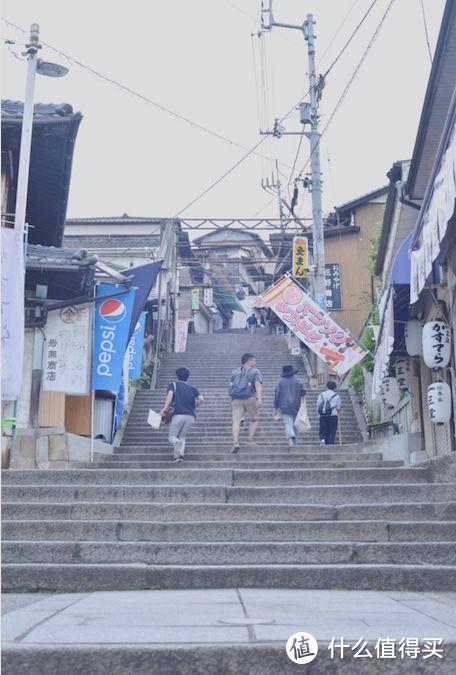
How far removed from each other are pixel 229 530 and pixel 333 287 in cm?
A: 2472

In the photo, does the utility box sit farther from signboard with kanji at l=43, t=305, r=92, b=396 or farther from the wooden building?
signboard with kanji at l=43, t=305, r=92, b=396

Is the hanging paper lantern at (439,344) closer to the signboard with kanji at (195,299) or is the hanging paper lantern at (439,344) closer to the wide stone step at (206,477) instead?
the wide stone step at (206,477)

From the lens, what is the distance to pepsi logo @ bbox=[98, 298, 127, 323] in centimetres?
1457

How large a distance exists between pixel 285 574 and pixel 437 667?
8.63ft

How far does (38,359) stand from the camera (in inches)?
554

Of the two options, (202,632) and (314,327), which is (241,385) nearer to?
(314,327)

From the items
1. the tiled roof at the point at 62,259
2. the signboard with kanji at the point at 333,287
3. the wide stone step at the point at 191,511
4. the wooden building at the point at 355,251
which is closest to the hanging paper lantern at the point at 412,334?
the tiled roof at the point at 62,259

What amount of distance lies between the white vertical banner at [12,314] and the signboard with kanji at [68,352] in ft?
22.2

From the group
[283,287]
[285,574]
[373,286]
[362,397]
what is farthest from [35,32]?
[373,286]

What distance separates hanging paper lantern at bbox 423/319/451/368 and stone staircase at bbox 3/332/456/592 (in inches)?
96.1

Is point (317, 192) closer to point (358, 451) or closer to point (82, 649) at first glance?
point (358, 451)

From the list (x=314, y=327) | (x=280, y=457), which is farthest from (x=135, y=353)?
(x=280, y=457)

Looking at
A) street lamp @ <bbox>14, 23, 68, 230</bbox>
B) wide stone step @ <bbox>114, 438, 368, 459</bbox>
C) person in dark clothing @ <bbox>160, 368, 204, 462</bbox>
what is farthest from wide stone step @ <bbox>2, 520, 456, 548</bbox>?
wide stone step @ <bbox>114, 438, 368, 459</bbox>

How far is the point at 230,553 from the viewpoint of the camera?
712 cm
